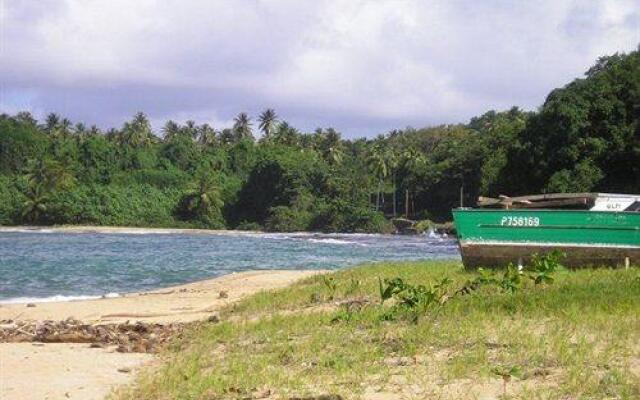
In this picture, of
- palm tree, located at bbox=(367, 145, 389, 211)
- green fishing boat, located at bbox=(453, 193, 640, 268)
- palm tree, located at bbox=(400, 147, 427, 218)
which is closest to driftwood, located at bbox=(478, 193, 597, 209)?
green fishing boat, located at bbox=(453, 193, 640, 268)

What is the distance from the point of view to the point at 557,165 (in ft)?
148

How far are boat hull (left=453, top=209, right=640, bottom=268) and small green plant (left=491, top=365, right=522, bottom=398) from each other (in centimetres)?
954

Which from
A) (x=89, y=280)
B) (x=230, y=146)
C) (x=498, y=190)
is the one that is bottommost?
(x=89, y=280)

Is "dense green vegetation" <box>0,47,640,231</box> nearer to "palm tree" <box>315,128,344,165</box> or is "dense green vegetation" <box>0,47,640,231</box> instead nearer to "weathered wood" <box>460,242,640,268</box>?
"palm tree" <box>315,128,344,165</box>

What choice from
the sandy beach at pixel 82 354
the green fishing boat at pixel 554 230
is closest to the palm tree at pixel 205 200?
the sandy beach at pixel 82 354

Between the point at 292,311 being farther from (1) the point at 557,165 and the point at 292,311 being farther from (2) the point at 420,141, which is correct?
(2) the point at 420,141

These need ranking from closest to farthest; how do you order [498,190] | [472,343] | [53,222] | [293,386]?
[293,386]
[472,343]
[498,190]
[53,222]

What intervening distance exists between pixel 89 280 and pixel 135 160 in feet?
271

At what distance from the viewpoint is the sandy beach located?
768cm

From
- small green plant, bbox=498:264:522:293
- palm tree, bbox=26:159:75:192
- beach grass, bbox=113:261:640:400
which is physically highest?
palm tree, bbox=26:159:75:192

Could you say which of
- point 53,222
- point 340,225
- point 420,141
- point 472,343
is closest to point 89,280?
point 472,343

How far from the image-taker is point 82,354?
31.5 ft

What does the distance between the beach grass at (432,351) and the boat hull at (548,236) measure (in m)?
4.31

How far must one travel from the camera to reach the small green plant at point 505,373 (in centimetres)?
627
